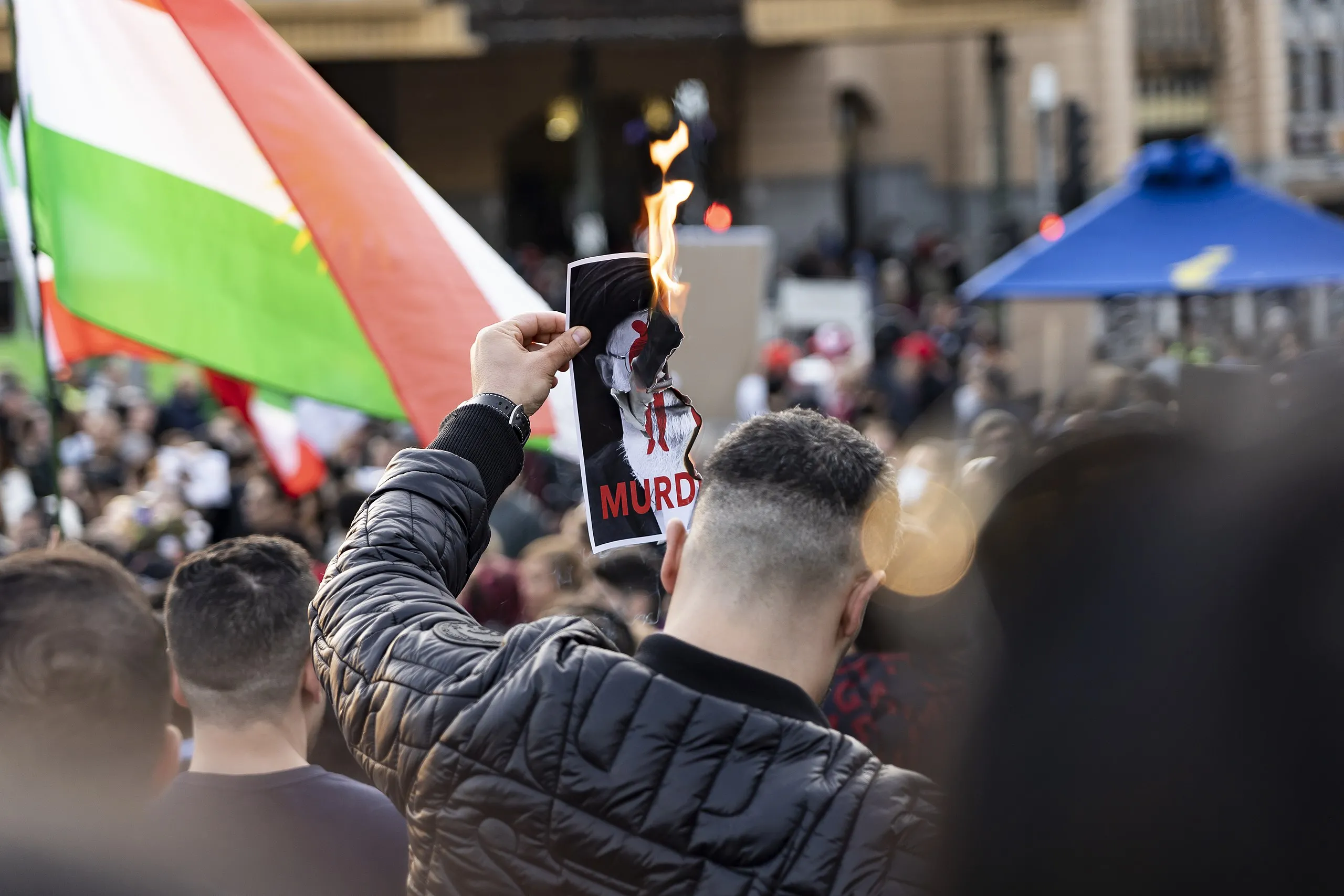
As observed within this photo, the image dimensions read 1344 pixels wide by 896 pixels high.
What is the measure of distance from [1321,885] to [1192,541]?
0.85 feet

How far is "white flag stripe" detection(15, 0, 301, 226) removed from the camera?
449 centimetres

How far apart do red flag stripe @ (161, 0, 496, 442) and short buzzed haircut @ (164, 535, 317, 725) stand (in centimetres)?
124

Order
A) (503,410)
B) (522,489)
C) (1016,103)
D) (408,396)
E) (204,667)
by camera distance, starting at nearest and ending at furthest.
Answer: (503,410), (204,667), (408,396), (522,489), (1016,103)

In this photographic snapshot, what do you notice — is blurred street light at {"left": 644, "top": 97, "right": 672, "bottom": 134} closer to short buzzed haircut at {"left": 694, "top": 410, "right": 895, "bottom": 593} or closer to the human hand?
the human hand

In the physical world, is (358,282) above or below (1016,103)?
below

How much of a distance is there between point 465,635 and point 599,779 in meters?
0.31

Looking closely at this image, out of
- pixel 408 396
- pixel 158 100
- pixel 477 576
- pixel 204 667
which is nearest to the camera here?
pixel 204 667

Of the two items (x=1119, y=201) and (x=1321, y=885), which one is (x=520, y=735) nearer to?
(x=1321, y=885)

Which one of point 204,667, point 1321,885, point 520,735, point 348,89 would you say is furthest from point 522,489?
point 348,89

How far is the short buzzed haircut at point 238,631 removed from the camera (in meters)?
2.60

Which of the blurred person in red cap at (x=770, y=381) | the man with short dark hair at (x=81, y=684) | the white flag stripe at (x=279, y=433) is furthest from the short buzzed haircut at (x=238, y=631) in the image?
the blurred person in red cap at (x=770, y=381)

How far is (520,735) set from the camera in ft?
5.29

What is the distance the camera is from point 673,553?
179cm

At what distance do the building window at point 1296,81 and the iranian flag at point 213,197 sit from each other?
29.1 metres
